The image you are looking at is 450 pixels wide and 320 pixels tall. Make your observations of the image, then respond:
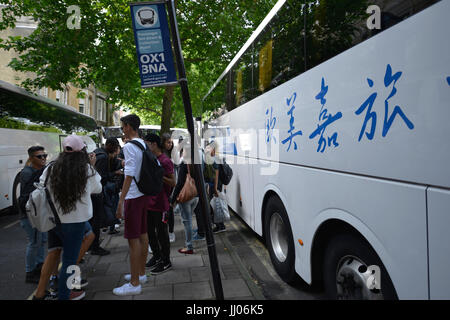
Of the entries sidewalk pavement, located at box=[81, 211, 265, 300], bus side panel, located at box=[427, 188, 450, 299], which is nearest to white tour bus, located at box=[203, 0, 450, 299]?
bus side panel, located at box=[427, 188, 450, 299]

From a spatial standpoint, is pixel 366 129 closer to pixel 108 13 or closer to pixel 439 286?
pixel 439 286

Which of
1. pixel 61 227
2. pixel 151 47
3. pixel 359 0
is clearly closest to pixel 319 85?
pixel 359 0

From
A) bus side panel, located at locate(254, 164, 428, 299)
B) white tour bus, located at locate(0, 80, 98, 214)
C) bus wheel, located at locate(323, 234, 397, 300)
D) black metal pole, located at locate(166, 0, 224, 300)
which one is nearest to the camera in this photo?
bus side panel, located at locate(254, 164, 428, 299)

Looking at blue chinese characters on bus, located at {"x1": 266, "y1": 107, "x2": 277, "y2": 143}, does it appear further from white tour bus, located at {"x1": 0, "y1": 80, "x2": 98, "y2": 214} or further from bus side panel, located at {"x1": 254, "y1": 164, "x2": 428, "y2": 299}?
white tour bus, located at {"x1": 0, "y1": 80, "x2": 98, "y2": 214}

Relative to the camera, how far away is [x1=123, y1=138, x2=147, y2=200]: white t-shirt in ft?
11.9

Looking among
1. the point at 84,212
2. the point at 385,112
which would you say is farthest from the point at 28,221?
the point at 385,112

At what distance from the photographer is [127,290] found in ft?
12.4

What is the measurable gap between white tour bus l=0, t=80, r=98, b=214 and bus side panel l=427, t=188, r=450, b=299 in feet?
24.9

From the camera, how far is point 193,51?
15.5m

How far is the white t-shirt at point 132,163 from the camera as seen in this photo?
3.63m

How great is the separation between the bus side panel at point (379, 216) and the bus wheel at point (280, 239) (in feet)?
1.48

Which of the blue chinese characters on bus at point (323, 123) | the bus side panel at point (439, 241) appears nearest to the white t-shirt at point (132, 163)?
the blue chinese characters on bus at point (323, 123)

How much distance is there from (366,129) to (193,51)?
14.3 metres

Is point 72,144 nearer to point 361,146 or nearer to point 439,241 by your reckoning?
point 361,146
